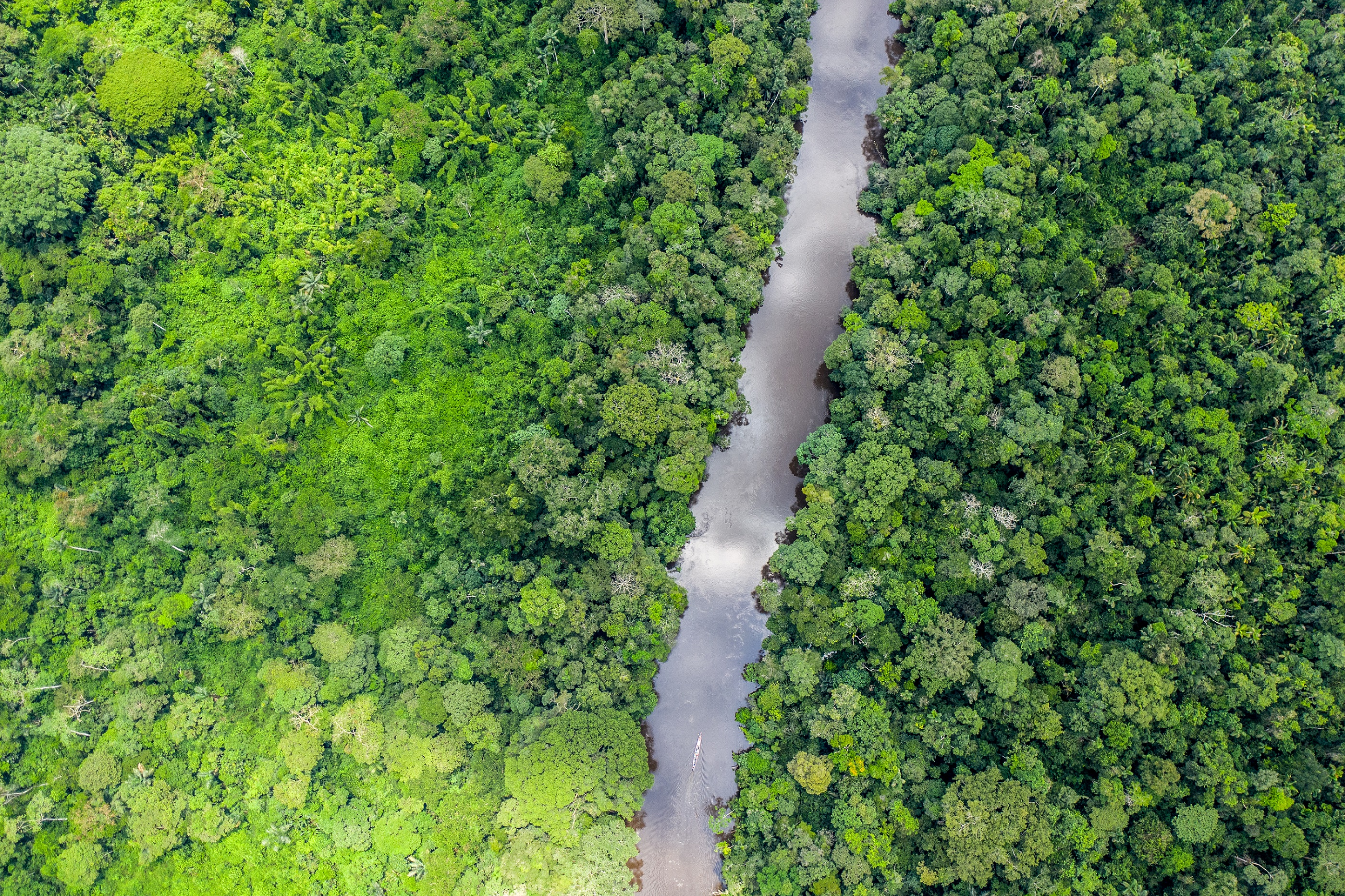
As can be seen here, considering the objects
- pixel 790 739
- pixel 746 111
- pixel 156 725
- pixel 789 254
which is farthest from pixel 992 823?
pixel 156 725

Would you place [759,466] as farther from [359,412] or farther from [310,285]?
[310,285]

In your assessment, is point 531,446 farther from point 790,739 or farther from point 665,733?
point 790,739

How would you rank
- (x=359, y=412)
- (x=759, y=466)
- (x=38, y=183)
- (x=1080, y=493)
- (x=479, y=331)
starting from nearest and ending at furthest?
(x=1080, y=493) < (x=759, y=466) < (x=38, y=183) < (x=479, y=331) < (x=359, y=412)

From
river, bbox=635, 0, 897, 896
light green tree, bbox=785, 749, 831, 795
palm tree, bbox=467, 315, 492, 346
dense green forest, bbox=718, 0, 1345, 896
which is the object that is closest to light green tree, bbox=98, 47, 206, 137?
palm tree, bbox=467, 315, 492, 346

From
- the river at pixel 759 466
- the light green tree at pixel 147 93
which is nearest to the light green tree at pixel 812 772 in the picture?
the river at pixel 759 466

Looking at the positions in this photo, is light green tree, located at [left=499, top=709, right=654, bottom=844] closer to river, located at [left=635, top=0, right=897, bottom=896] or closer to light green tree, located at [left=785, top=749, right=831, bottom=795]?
river, located at [left=635, top=0, right=897, bottom=896]

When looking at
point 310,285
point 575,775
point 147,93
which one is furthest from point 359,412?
point 575,775
